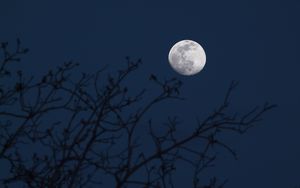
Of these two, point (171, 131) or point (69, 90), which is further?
point (171, 131)

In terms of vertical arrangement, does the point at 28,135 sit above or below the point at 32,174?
above

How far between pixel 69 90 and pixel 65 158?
2.33ft

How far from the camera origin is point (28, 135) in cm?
537

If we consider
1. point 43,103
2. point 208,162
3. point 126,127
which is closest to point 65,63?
point 43,103

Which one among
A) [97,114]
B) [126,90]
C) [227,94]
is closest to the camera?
[227,94]

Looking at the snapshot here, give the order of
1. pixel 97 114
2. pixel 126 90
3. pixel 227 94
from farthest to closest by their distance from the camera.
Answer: pixel 126 90, pixel 97 114, pixel 227 94

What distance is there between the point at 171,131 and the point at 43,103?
1431 mm

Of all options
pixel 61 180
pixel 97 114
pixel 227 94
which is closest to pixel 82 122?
pixel 97 114

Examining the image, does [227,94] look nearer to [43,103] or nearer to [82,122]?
[82,122]

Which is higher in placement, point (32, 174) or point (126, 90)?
point (126, 90)

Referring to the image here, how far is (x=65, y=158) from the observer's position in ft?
16.3

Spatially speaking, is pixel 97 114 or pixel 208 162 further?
pixel 208 162

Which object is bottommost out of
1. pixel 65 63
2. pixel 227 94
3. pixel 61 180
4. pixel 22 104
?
pixel 61 180

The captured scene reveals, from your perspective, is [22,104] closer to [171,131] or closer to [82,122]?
[82,122]
